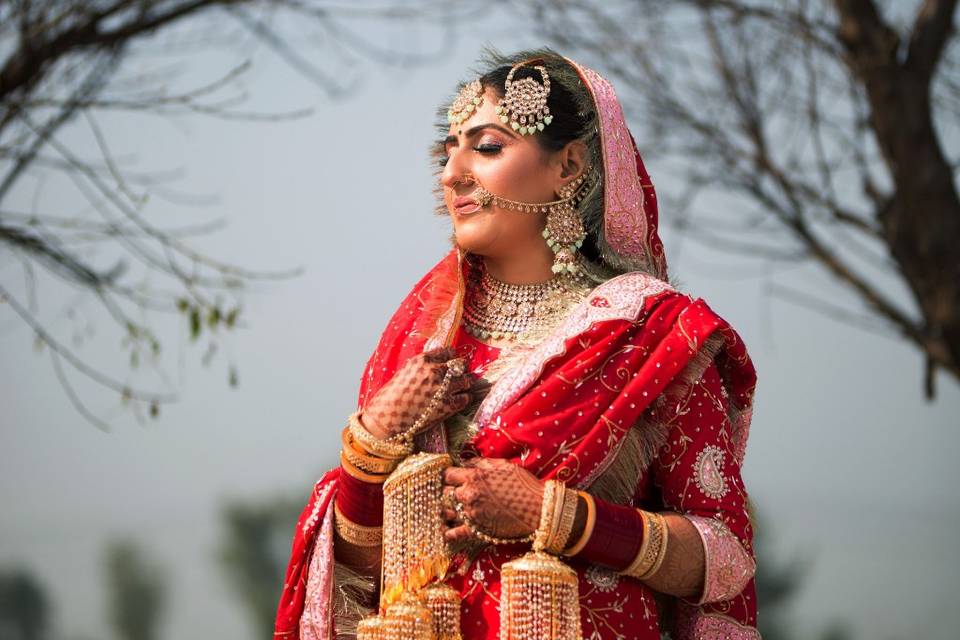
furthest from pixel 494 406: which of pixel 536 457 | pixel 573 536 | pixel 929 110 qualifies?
pixel 929 110

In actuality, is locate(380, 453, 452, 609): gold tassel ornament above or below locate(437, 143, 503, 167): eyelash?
below

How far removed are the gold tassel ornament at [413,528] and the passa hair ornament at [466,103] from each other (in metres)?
0.76

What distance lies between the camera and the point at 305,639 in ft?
8.90

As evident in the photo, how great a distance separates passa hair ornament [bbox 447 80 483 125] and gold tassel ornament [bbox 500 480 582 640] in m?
0.87

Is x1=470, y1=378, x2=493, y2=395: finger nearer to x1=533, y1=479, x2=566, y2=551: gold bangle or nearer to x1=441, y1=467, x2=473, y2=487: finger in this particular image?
x1=441, y1=467, x2=473, y2=487: finger

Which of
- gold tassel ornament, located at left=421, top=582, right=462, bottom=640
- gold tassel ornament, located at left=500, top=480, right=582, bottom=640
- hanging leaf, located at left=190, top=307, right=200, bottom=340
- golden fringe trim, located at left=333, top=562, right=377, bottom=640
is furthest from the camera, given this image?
hanging leaf, located at left=190, top=307, right=200, bottom=340

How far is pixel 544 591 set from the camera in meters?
2.40

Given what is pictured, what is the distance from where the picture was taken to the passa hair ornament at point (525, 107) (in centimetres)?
279

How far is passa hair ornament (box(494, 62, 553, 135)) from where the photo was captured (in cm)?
279

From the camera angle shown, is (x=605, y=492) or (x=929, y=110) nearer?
(x=605, y=492)

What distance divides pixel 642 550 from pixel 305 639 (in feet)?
2.42

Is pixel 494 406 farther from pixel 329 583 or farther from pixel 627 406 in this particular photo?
pixel 329 583

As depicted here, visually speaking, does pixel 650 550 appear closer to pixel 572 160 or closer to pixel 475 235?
pixel 475 235

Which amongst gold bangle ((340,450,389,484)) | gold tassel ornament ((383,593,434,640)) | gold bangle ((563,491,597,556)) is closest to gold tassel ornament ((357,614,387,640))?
gold tassel ornament ((383,593,434,640))
